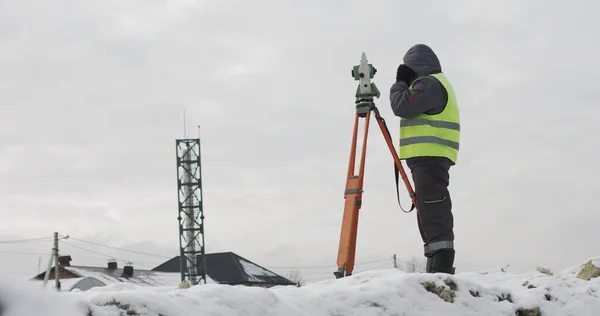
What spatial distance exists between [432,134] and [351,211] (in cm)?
100

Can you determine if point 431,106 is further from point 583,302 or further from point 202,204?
point 202,204

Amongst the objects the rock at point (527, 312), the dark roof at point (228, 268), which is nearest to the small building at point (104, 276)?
the dark roof at point (228, 268)

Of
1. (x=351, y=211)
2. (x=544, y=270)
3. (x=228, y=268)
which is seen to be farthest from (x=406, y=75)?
(x=228, y=268)

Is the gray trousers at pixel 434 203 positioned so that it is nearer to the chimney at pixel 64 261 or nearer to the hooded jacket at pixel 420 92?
the hooded jacket at pixel 420 92

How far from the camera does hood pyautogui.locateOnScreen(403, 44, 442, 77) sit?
22.8 ft

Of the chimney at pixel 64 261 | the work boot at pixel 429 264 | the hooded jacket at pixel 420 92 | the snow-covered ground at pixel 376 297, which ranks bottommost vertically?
the snow-covered ground at pixel 376 297

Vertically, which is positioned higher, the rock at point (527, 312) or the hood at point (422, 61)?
the hood at point (422, 61)

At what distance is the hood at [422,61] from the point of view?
22.8 ft

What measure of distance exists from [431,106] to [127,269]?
165ft

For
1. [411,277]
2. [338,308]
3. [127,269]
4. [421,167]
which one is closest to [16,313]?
[338,308]

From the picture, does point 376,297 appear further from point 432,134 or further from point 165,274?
point 165,274

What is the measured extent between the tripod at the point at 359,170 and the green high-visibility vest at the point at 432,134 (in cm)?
38

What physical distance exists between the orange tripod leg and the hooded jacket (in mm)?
580

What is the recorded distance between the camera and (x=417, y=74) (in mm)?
6957
